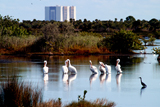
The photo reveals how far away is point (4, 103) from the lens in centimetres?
900

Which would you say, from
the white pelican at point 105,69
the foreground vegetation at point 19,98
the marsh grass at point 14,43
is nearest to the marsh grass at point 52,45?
the marsh grass at point 14,43

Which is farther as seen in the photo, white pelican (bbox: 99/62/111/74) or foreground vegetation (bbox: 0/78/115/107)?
white pelican (bbox: 99/62/111/74)

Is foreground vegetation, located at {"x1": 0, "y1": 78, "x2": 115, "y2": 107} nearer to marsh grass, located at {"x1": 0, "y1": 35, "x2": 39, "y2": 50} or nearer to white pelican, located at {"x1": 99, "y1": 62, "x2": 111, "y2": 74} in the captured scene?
white pelican, located at {"x1": 99, "y1": 62, "x2": 111, "y2": 74}

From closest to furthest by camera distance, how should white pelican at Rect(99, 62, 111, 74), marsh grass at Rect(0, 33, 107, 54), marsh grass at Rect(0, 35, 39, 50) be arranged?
white pelican at Rect(99, 62, 111, 74) < marsh grass at Rect(0, 33, 107, 54) < marsh grass at Rect(0, 35, 39, 50)

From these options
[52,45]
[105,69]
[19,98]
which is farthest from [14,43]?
[19,98]

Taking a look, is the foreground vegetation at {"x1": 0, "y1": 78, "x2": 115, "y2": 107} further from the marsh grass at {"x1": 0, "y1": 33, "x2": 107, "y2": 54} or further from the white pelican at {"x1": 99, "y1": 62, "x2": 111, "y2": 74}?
the marsh grass at {"x1": 0, "y1": 33, "x2": 107, "y2": 54}

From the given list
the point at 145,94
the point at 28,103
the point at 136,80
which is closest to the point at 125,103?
the point at 145,94

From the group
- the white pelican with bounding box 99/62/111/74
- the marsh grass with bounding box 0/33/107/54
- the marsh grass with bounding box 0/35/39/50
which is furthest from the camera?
the marsh grass with bounding box 0/35/39/50

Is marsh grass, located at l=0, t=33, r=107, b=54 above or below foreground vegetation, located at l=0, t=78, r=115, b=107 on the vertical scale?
above

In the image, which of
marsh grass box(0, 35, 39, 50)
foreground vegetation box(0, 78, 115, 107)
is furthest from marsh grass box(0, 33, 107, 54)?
foreground vegetation box(0, 78, 115, 107)

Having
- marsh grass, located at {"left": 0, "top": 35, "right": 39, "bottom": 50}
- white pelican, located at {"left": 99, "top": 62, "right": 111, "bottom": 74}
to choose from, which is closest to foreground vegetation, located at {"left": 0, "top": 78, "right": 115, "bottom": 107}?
white pelican, located at {"left": 99, "top": 62, "right": 111, "bottom": 74}

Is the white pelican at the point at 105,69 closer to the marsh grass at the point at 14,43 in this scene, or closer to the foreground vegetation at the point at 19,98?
the foreground vegetation at the point at 19,98

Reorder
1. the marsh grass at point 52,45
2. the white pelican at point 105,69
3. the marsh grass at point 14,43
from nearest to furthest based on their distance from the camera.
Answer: the white pelican at point 105,69 → the marsh grass at point 52,45 → the marsh grass at point 14,43

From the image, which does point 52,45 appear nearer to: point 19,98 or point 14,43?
point 14,43
